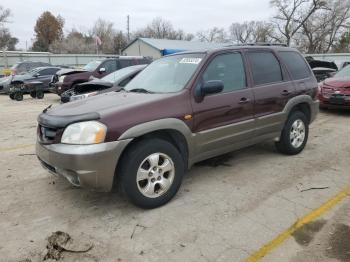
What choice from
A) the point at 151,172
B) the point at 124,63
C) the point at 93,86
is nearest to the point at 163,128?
the point at 151,172

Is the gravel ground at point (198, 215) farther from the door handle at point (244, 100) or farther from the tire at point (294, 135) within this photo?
the door handle at point (244, 100)

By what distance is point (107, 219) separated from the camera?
370 cm

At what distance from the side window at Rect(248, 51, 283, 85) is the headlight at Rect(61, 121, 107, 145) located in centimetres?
247

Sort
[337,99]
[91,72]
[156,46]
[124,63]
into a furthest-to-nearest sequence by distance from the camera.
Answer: [156,46] → [124,63] → [91,72] → [337,99]

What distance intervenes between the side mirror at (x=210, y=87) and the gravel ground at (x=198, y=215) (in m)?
1.24

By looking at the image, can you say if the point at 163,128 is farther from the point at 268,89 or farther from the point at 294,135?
the point at 294,135

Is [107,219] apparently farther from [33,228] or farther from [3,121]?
[3,121]

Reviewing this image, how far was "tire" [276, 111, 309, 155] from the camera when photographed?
550 centimetres

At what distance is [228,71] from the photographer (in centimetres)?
468

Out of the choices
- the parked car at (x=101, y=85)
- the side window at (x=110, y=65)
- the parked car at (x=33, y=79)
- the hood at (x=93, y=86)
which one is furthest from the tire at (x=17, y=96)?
the hood at (x=93, y=86)

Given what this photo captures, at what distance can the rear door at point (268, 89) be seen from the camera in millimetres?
4945

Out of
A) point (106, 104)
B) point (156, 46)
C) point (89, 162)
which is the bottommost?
point (89, 162)

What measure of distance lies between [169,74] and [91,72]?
999cm

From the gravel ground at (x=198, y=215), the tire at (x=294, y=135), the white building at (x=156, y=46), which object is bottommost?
the gravel ground at (x=198, y=215)
